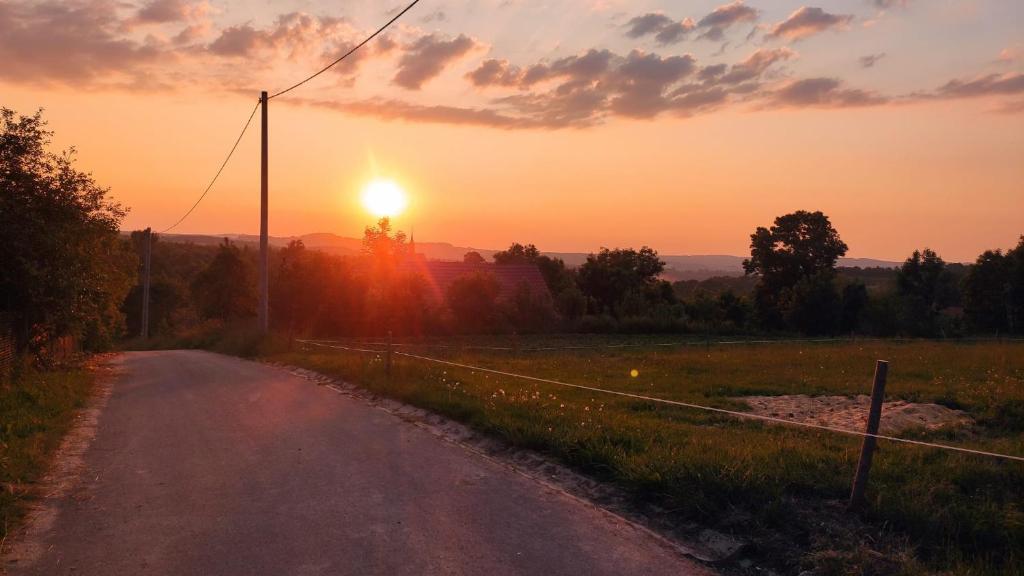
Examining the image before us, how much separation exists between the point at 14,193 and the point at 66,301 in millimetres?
2662

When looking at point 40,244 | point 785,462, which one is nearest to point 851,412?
point 785,462

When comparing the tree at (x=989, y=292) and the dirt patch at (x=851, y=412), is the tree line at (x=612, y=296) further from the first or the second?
the dirt patch at (x=851, y=412)

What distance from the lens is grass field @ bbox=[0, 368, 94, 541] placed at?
23.0ft

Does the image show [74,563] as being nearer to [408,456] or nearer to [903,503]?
[408,456]

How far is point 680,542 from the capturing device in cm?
602

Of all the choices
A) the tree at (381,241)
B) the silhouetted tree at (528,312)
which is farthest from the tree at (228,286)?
the silhouetted tree at (528,312)

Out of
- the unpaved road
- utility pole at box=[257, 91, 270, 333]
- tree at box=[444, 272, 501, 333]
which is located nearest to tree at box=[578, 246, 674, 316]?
tree at box=[444, 272, 501, 333]

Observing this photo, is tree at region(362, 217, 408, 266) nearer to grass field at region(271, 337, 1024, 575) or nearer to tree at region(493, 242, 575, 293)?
tree at region(493, 242, 575, 293)

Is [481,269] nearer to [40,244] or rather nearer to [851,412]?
[40,244]

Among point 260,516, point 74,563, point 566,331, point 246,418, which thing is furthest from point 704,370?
point 566,331

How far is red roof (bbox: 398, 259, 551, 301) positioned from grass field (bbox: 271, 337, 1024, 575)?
105 ft

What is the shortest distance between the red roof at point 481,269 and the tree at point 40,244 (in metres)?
29.0

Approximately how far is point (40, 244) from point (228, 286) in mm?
46619

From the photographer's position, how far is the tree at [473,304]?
43750 millimetres
